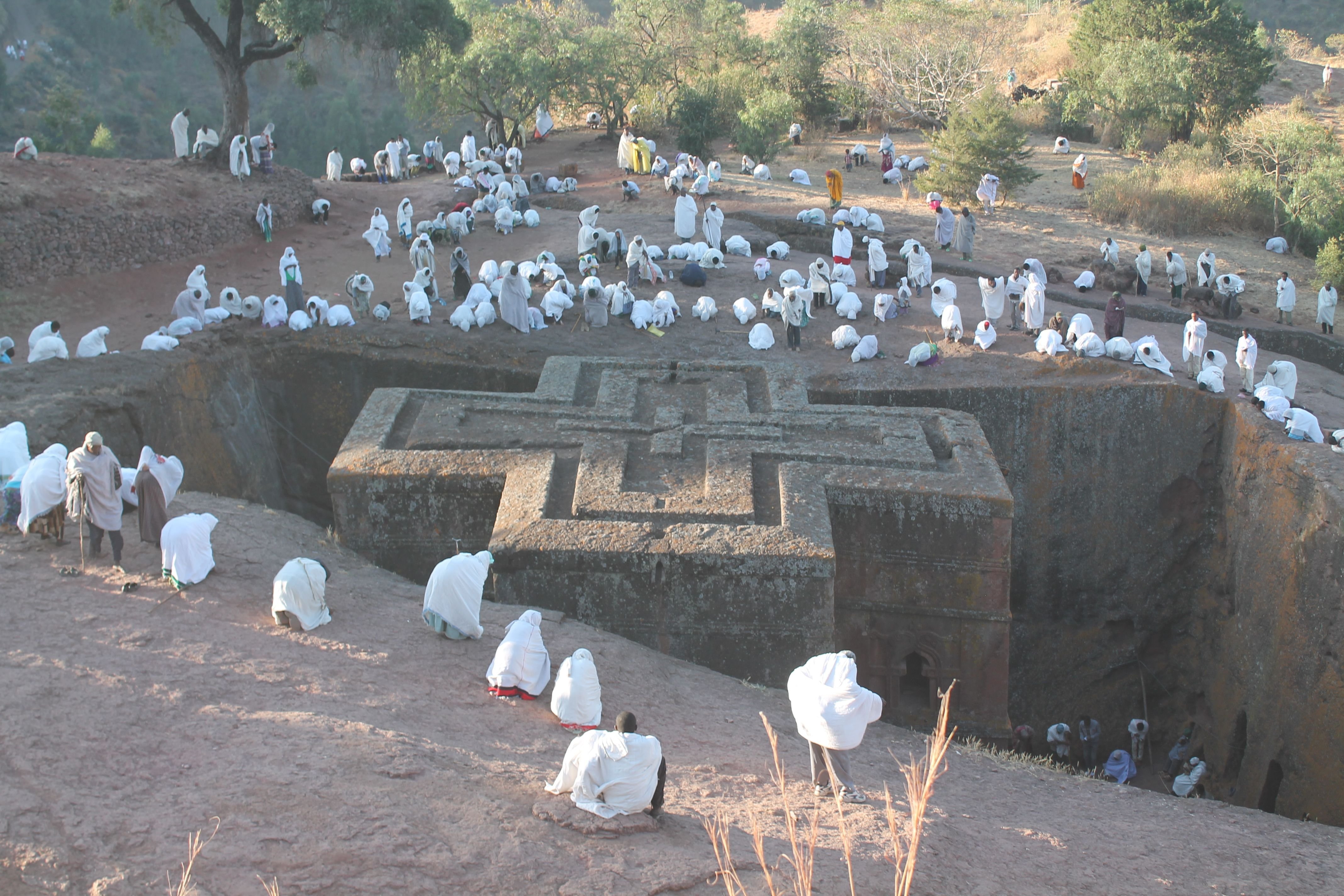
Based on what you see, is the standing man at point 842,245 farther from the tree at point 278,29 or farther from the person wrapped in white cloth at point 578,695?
the person wrapped in white cloth at point 578,695

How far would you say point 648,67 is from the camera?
96.7 ft

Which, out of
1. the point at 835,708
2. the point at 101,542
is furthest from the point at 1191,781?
the point at 101,542

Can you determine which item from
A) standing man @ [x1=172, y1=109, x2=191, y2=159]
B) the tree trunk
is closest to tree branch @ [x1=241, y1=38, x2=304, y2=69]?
the tree trunk

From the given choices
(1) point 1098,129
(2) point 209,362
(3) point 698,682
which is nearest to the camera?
(3) point 698,682

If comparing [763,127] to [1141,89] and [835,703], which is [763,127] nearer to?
[1141,89]

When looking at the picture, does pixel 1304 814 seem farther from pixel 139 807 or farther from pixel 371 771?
pixel 139 807

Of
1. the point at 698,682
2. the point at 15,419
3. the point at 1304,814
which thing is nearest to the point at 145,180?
the point at 15,419

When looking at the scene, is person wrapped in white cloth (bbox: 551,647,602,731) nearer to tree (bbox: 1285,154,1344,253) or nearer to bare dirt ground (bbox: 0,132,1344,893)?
bare dirt ground (bbox: 0,132,1344,893)

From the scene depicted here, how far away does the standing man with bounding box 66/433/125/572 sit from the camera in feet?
26.5

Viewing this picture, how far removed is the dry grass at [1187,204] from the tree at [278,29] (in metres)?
13.0

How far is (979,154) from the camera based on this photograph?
21.9 metres

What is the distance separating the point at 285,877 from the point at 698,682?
399 centimetres

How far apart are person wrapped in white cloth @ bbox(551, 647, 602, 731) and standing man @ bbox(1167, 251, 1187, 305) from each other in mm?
13324

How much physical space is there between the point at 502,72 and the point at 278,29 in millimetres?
7855
